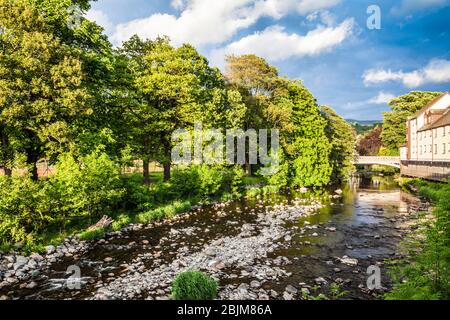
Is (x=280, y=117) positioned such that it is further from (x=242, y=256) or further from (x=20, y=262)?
(x=20, y=262)

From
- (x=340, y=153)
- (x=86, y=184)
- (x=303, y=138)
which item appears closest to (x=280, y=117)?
(x=303, y=138)

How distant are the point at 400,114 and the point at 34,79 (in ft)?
243

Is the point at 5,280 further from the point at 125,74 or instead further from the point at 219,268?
the point at 125,74

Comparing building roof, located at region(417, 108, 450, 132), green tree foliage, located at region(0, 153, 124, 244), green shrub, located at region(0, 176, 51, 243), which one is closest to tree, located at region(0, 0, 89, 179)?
green tree foliage, located at region(0, 153, 124, 244)

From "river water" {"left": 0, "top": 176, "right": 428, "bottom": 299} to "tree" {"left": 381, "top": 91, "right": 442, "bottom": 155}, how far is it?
5426 centimetres

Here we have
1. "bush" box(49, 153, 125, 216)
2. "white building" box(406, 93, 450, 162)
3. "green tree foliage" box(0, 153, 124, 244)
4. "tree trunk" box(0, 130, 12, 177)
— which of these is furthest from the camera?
"white building" box(406, 93, 450, 162)

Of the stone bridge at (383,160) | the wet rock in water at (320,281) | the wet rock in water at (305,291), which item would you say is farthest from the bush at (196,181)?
the stone bridge at (383,160)

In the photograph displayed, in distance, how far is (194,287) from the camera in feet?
31.2

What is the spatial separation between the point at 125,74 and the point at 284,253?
20.2 metres

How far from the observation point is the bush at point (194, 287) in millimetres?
9453
